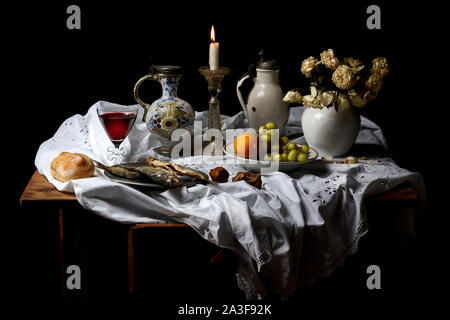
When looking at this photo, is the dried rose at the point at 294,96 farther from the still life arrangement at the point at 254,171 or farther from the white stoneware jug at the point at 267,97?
the white stoneware jug at the point at 267,97

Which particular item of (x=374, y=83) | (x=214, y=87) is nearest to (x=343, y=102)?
(x=374, y=83)

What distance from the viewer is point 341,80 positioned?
3.26 meters

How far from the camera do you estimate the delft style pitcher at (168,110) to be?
11.1 feet

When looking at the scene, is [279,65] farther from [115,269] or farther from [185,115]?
[115,269]

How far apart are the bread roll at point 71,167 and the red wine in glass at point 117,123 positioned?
10.3 inches

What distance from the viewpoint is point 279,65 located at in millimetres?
3578

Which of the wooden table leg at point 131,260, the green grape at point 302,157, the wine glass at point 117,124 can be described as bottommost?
the wooden table leg at point 131,260

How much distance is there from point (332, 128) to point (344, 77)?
25cm

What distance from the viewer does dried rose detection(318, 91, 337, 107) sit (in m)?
3.32

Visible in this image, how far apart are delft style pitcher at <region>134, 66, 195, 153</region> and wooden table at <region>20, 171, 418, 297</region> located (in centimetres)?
65

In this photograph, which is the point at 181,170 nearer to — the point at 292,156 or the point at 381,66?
the point at 292,156

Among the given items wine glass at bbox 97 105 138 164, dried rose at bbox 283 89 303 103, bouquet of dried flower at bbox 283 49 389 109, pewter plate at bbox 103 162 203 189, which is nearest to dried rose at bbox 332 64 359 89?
bouquet of dried flower at bbox 283 49 389 109

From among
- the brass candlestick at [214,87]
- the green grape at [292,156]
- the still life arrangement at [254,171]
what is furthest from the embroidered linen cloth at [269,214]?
the brass candlestick at [214,87]

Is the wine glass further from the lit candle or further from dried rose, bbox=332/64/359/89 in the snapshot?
dried rose, bbox=332/64/359/89
